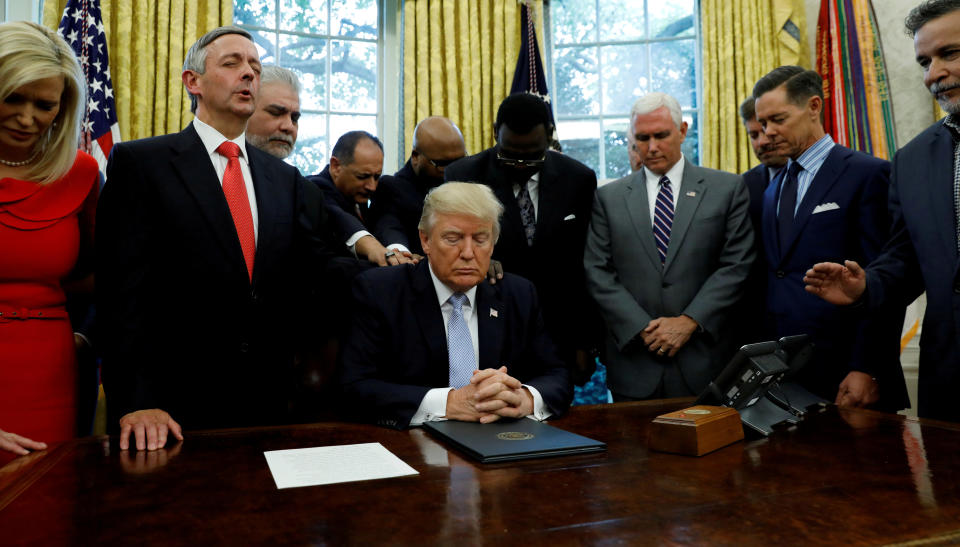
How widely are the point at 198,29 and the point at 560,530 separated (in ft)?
15.5

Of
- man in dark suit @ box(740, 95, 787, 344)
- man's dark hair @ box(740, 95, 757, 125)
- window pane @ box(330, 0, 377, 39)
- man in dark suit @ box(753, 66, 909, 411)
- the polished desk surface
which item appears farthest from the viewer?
window pane @ box(330, 0, 377, 39)

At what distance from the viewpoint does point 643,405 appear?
2.10 metres

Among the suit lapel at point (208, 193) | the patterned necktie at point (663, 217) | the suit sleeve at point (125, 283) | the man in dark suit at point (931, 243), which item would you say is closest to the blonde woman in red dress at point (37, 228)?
the suit sleeve at point (125, 283)

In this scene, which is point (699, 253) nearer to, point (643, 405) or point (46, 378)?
point (643, 405)

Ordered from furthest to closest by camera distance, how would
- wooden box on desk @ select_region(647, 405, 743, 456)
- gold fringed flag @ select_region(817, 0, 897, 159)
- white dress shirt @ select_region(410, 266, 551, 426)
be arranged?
gold fringed flag @ select_region(817, 0, 897, 159) → white dress shirt @ select_region(410, 266, 551, 426) → wooden box on desk @ select_region(647, 405, 743, 456)

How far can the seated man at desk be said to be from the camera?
6.63 ft

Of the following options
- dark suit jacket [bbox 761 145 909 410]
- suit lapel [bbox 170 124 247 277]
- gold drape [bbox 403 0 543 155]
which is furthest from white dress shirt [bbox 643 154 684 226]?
gold drape [bbox 403 0 543 155]

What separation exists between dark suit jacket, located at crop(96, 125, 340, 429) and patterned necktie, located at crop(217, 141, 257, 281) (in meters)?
0.03

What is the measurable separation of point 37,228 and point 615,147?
15.8ft

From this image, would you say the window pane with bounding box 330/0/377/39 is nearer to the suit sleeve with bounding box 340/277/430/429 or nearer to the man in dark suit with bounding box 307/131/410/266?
the man in dark suit with bounding box 307/131/410/266

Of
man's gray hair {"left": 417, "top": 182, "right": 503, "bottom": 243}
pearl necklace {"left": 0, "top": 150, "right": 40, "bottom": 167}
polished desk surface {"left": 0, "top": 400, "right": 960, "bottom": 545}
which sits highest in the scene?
pearl necklace {"left": 0, "top": 150, "right": 40, "bottom": 167}

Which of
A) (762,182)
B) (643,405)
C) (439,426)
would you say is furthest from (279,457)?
(762,182)

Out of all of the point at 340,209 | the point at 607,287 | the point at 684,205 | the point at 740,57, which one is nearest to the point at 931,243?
the point at 684,205

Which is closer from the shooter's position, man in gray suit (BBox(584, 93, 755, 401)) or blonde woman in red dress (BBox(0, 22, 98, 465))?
blonde woman in red dress (BBox(0, 22, 98, 465))
